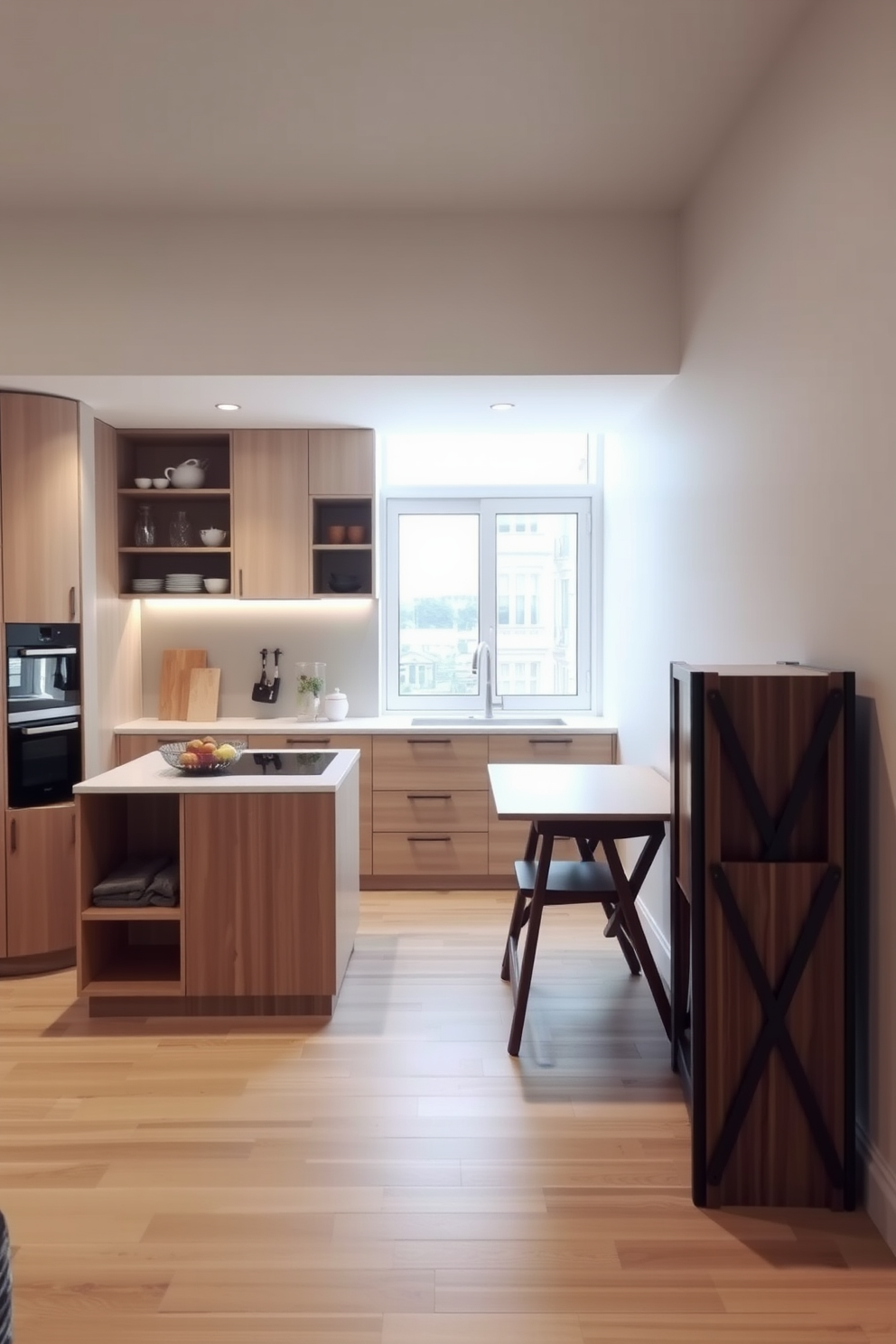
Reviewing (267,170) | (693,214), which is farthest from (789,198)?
(267,170)

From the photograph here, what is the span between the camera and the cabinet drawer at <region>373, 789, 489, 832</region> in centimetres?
454

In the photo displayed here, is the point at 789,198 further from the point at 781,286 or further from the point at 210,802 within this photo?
the point at 210,802

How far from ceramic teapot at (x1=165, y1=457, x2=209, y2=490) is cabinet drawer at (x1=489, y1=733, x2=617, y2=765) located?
2.02 m

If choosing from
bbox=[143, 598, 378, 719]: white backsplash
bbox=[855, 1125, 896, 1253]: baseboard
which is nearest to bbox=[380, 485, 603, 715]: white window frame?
bbox=[143, 598, 378, 719]: white backsplash

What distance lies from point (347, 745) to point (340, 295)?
2121 millimetres

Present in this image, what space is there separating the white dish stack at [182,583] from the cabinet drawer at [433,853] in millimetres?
1609

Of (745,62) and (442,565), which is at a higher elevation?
(745,62)

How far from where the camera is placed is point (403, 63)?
2.48 metres

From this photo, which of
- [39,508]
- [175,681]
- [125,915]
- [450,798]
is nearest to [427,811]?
[450,798]

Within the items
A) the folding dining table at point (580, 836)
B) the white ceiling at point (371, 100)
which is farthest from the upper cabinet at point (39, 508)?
the folding dining table at point (580, 836)

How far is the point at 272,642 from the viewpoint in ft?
16.4

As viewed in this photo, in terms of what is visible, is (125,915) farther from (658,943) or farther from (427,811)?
(658,943)

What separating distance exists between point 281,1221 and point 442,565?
368 cm

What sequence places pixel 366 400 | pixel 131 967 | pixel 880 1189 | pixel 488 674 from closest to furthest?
1. pixel 880 1189
2. pixel 131 967
3. pixel 366 400
4. pixel 488 674
